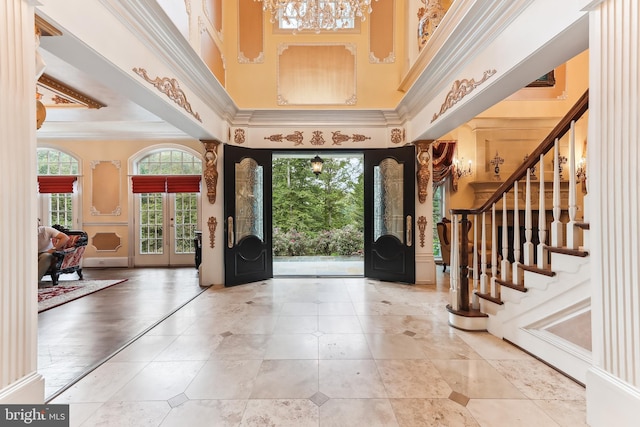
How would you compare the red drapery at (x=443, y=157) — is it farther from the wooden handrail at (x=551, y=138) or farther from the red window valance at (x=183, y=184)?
the red window valance at (x=183, y=184)

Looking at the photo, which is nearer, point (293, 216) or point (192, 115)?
point (192, 115)

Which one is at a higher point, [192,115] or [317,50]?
[317,50]

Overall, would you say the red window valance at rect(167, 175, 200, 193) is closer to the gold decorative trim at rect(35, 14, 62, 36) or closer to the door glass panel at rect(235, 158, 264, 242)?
the door glass panel at rect(235, 158, 264, 242)

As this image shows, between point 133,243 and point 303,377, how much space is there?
6.25 metres

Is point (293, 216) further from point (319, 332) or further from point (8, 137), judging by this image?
point (8, 137)

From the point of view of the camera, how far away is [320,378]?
2098 millimetres

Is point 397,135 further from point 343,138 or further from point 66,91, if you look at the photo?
point 66,91

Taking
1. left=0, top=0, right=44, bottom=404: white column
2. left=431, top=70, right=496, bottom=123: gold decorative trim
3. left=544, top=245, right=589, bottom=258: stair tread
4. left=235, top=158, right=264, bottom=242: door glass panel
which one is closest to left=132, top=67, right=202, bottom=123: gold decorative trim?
left=0, top=0, right=44, bottom=404: white column

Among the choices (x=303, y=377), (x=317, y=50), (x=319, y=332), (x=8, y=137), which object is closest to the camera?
(x=8, y=137)

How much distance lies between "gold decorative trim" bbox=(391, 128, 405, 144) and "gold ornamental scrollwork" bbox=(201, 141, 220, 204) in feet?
10.0

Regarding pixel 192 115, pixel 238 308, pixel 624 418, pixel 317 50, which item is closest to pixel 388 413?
pixel 624 418

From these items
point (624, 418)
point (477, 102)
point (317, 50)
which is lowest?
point (624, 418)

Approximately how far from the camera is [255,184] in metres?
5.09

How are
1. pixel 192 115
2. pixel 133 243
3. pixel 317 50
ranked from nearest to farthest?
pixel 192 115
pixel 317 50
pixel 133 243
